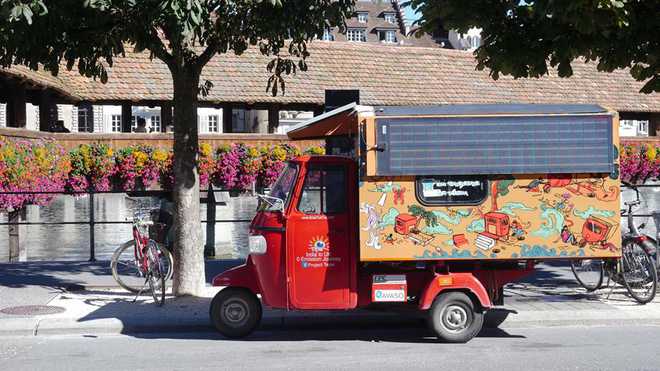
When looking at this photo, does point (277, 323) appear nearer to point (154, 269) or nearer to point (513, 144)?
point (154, 269)

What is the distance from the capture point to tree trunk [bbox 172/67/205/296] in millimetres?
11586

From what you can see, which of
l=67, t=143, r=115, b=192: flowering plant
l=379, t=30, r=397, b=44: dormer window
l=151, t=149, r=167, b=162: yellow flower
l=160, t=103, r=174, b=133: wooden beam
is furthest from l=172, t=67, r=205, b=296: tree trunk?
l=379, t=30, r=397, b=44: dormer window

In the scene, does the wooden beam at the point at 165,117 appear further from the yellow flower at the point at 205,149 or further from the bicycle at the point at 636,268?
the bicycle at the point at 636,268

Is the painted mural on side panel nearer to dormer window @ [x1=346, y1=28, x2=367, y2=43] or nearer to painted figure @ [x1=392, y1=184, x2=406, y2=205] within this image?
painted figure @ [x1=392, y1=184, x2=406, y2=205]

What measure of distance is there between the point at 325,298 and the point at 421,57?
77.1 feet

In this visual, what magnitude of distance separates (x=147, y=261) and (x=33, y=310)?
1418 mm

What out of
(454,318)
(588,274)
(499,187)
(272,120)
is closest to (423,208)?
(499,187)

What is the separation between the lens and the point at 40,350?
9102 mm

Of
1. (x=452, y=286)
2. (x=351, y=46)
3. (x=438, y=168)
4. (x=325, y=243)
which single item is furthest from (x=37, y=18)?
(x=351, y=46)

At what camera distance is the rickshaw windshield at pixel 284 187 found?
368 inches

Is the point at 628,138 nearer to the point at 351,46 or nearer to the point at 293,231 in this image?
the point at 351,46

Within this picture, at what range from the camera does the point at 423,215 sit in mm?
9156

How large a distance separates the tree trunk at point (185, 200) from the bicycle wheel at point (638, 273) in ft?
17.3

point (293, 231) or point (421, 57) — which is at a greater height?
point (421, 57)
